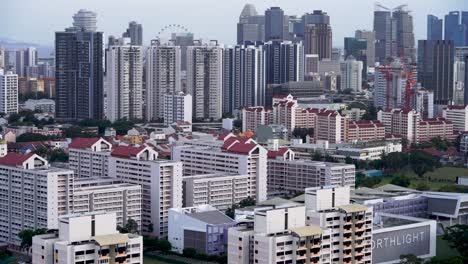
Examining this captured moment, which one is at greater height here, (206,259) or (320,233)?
(320,233)

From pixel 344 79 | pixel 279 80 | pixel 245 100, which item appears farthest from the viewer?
pixel 344 79

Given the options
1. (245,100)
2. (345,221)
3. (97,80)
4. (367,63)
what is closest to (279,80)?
(245,100)

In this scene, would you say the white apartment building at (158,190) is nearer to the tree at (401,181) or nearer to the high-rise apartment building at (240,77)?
the tree at (401,181)

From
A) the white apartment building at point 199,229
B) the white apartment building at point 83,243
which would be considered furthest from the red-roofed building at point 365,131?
the white apartment building at point 83,243

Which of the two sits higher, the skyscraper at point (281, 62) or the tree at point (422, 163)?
the skyscraper at point (281, 62)

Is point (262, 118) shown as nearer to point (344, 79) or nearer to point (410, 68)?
point (410, 68)

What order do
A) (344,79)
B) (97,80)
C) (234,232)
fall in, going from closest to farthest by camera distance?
(234,232), (97,80), (344,79)

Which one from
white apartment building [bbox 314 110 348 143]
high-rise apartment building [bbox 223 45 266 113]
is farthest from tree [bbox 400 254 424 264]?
high-rise apartment building [bbox 223 45 266 113]
